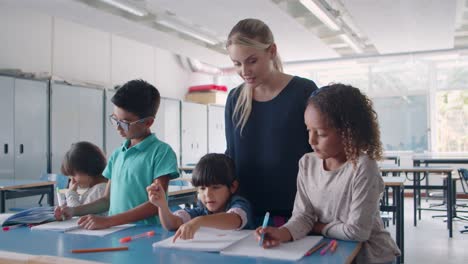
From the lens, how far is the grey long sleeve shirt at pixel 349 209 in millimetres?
1180

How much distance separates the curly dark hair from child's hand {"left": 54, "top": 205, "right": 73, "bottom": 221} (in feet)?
2.92

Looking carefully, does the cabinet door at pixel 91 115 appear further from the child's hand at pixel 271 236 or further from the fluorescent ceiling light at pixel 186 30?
the child's hand at pixel 271 236

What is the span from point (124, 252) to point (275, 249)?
357 mm

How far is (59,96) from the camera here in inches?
225

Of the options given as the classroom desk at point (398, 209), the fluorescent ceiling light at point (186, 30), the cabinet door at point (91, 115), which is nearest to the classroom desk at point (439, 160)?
the classroom desk at point (398, 209)

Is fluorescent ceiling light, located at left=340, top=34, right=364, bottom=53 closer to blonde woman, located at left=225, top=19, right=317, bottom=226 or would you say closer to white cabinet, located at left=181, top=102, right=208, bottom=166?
white cabinet, located at left=181, top=102, right=208, bottom=166

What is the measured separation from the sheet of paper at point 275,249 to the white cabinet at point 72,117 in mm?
4976

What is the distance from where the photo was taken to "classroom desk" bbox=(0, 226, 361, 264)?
3.33 ft

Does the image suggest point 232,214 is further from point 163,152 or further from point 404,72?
point 404,72

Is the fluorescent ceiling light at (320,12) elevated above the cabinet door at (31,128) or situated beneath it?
elevated above

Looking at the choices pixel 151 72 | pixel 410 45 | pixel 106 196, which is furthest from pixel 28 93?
pixel 410 45

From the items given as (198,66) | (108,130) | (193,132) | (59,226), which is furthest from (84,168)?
(198,66)

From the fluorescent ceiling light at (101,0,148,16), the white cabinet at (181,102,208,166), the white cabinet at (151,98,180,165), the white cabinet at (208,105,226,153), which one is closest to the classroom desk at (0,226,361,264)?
the fluorescent ceiling light at (101,0,148,16)

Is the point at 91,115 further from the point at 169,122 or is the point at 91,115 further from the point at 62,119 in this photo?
the point at 169,122
